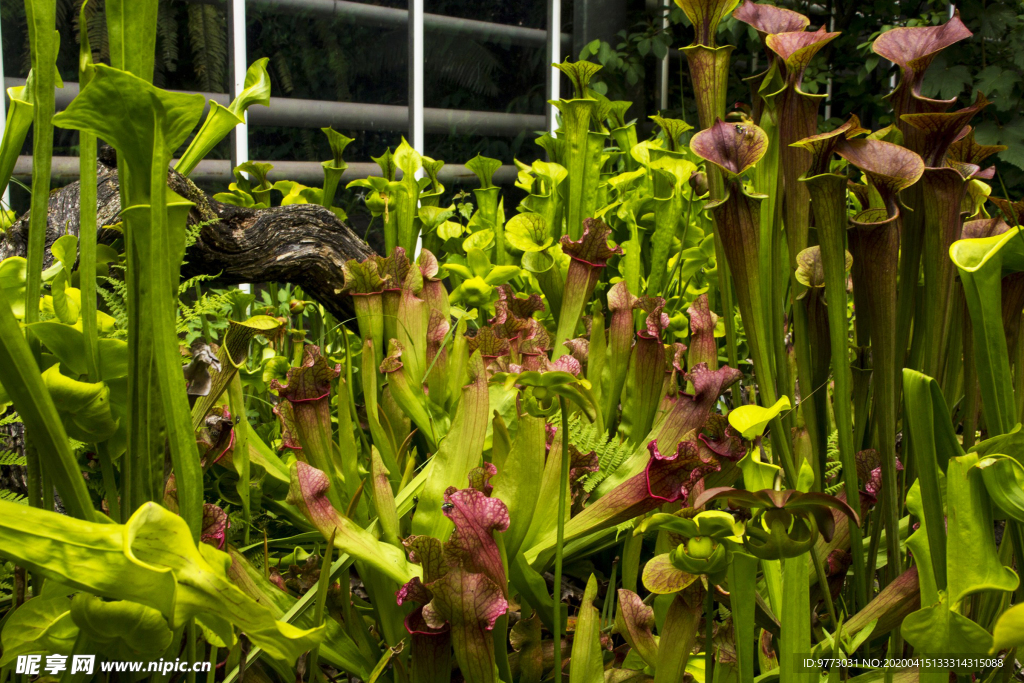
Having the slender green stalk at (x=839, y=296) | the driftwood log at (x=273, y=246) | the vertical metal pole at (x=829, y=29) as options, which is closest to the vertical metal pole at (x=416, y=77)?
the driftwood log at (x=273, y=246)

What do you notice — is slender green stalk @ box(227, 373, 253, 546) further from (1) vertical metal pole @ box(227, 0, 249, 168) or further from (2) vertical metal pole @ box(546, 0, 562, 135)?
(2) vertical metal pole @ box(546, 0, 562, 135)

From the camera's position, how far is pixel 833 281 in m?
0.47

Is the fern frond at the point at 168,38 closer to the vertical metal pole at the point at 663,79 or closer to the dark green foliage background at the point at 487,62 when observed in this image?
the dark green foliage background at the point at 487,62

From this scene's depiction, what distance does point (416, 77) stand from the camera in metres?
2.13

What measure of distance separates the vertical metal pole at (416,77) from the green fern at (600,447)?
1.60 metres

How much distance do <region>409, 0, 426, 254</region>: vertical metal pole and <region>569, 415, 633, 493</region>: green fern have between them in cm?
160

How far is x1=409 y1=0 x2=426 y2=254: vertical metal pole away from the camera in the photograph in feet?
6.89

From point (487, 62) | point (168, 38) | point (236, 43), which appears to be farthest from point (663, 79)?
point (168, 38)

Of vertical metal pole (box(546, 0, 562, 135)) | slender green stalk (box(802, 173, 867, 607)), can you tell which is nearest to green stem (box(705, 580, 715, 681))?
slender green stalk (box(802, 173, 867, 607))

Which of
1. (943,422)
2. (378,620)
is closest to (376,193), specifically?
(378,620)

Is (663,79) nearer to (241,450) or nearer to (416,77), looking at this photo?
(416,77)

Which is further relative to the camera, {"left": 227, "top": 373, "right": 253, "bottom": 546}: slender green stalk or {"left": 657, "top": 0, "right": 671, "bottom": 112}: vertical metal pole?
{"left": 657, "top": 0, "right": 671, "bottom": 112}: vertical metal pole

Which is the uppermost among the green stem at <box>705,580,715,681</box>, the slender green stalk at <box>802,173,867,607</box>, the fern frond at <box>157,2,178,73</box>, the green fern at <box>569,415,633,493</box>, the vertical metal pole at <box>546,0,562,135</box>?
the vertical metal pole at <box>546,0,562,135</box>

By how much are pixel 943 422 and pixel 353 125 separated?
6.29 feet
